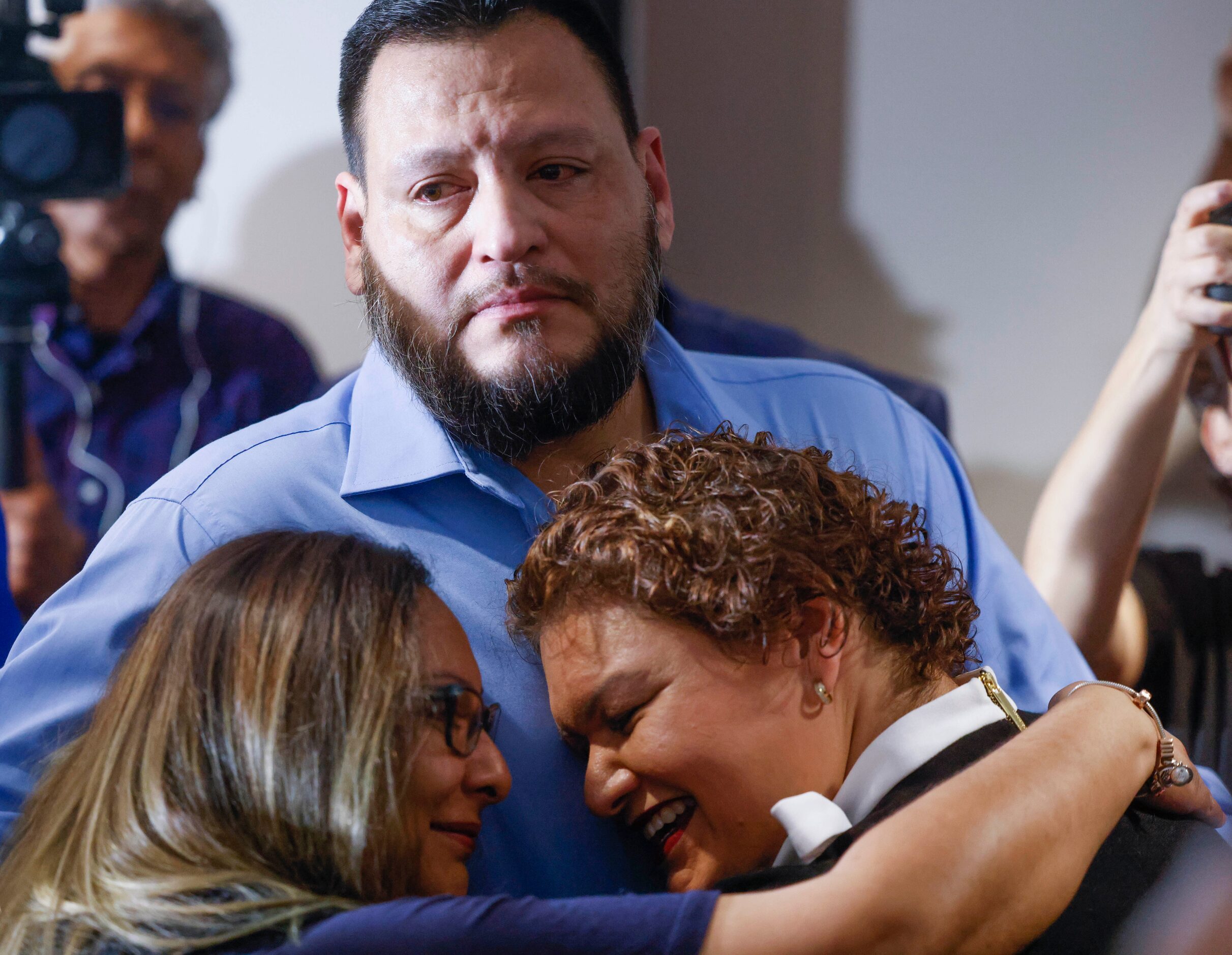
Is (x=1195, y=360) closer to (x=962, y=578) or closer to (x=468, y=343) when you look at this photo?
(x=962, y=578)

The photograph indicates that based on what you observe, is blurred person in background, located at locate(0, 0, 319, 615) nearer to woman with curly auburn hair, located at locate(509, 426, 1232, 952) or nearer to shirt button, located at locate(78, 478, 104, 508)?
shirt button, located at locate(78, 478, 104, 508)

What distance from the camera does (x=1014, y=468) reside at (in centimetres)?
194

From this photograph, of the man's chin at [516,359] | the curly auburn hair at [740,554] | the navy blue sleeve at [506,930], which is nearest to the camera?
the navy blue sleeve at [506,930]

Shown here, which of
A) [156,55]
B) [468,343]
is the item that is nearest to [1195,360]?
[468,343]

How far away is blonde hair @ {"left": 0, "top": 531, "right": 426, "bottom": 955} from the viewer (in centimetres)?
80

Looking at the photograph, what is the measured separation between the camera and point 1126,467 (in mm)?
1712

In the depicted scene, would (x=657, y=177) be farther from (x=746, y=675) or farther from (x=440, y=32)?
(x=746, y=675)

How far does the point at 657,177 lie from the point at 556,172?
209 millimetres

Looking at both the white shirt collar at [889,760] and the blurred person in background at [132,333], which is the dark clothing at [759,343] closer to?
the blurred person in background at [132,333]

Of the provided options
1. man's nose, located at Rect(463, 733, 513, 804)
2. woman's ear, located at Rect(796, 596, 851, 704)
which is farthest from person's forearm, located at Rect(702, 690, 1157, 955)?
man's nose, located at Rect(463, 733, 513, 804)

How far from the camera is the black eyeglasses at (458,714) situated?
940 mm

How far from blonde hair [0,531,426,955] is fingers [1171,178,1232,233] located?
1.33 metres

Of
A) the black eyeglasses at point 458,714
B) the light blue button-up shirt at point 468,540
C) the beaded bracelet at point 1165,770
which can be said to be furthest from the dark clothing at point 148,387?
the beaded bracelet at point 1165,770

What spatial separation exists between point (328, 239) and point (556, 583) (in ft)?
3.33
